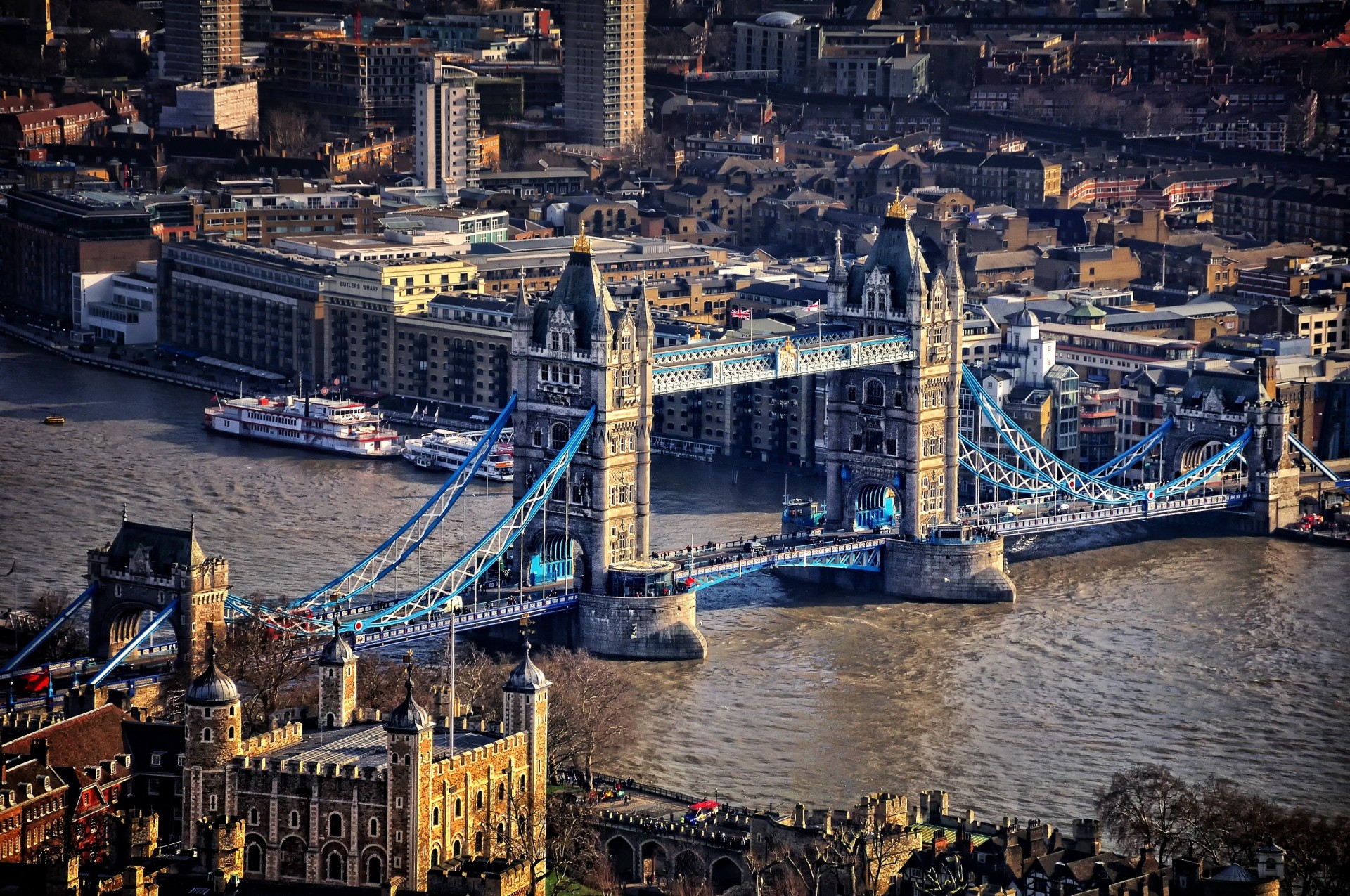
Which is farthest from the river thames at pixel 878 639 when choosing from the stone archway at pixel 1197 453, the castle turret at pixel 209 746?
the castle turret at pixel 209 746

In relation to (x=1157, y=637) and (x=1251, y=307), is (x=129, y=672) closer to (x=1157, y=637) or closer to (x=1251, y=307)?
(x=1157, y=637)

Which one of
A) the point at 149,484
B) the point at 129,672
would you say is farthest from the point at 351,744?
the point at 149,484

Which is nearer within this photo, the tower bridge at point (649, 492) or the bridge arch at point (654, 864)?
the bridge arch at point (654, 864)

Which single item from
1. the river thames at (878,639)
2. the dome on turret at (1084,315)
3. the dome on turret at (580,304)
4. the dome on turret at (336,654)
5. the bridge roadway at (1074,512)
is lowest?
the river thames at (878,639)

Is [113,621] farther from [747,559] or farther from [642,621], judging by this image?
[747,559]

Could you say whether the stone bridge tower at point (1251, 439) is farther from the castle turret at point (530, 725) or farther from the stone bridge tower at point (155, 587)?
the castle turret at point (530, 725)

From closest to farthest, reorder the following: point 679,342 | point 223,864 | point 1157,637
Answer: point 223,864 < point 1157,637 < point 679,342
